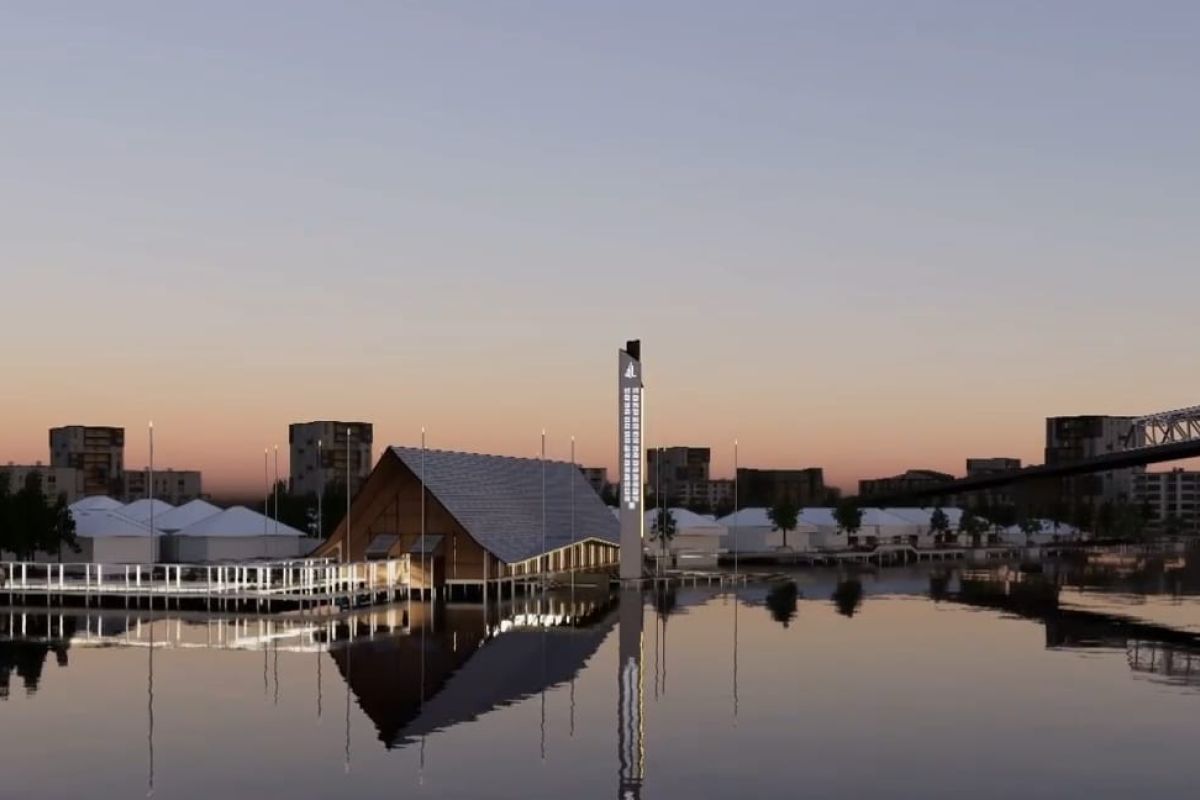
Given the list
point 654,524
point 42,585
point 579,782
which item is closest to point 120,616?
point 42,585

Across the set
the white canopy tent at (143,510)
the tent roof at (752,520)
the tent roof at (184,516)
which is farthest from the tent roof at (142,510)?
the tent roof at (752,520)

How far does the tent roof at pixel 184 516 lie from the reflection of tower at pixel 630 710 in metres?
61.9

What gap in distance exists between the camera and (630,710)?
3931 centimetres

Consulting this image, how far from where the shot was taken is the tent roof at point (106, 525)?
104 m

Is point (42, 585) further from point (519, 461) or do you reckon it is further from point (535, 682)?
point (535, 682)

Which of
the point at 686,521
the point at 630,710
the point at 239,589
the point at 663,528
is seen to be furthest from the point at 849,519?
the point at 630,710

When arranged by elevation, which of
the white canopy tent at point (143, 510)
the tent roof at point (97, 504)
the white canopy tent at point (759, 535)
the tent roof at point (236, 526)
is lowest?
the white canopy tent at point (759, 535)

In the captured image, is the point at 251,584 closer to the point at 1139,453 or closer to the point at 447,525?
the point at 447,525

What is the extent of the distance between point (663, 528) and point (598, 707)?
93154 mm

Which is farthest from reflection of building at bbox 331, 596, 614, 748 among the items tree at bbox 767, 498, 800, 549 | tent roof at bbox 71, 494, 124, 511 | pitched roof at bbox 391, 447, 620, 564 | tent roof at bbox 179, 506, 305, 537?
tree at bbox 767, 498, 800, 549

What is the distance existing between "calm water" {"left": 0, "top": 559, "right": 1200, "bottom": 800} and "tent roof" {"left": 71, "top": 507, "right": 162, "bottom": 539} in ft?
117

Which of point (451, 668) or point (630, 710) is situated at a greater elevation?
Answer: point (630, 710)

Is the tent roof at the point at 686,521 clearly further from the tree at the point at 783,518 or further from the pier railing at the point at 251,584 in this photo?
the pier railing at the point at 251,584

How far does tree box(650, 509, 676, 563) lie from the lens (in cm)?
13338
